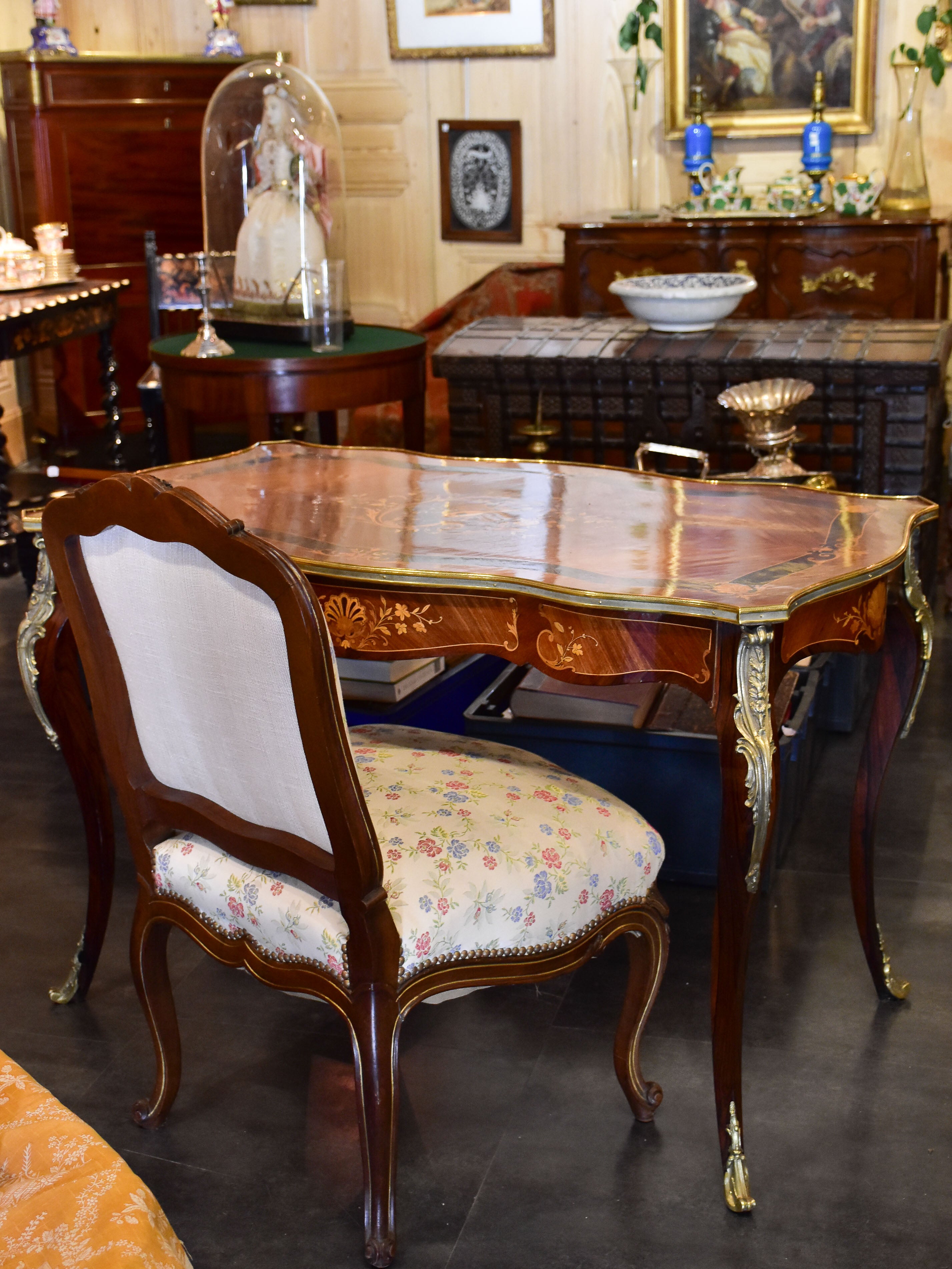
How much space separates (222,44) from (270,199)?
11.1 feet

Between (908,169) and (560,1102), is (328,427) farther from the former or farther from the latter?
(560,1102)

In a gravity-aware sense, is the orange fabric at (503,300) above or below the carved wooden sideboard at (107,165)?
below

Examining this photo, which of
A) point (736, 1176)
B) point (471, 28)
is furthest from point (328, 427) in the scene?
point (736, 1176)

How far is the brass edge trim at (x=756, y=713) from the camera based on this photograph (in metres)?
1.87

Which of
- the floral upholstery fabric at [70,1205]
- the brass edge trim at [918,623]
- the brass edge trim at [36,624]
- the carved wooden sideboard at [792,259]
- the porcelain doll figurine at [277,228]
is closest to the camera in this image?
the floral upholstery fabric at [70,1205]

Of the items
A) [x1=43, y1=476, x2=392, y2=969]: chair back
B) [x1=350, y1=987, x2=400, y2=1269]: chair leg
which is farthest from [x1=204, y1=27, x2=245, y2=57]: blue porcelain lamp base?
[x1=350, y1=987, x2=400, y2=1269]: chair leg

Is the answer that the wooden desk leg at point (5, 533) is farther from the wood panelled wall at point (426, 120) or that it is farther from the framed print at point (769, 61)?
the framed print at point (769, 61)

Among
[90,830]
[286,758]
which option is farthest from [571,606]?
[90,830]

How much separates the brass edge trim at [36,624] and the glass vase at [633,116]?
506 cm

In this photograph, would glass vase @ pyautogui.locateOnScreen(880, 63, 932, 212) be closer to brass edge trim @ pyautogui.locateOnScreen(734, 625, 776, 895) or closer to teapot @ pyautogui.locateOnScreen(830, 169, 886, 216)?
teapot @ pyautogui.locateOnScreen(830, 169, 886, 216)

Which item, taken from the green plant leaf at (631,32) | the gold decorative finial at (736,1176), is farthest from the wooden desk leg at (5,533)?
the gold decorative finial at (736,1176)

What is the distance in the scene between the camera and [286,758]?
1795 millimetres

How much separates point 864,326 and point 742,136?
2.74 m

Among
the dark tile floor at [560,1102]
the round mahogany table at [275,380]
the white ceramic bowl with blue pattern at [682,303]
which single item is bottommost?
the dark tile floor at [560,1102]
